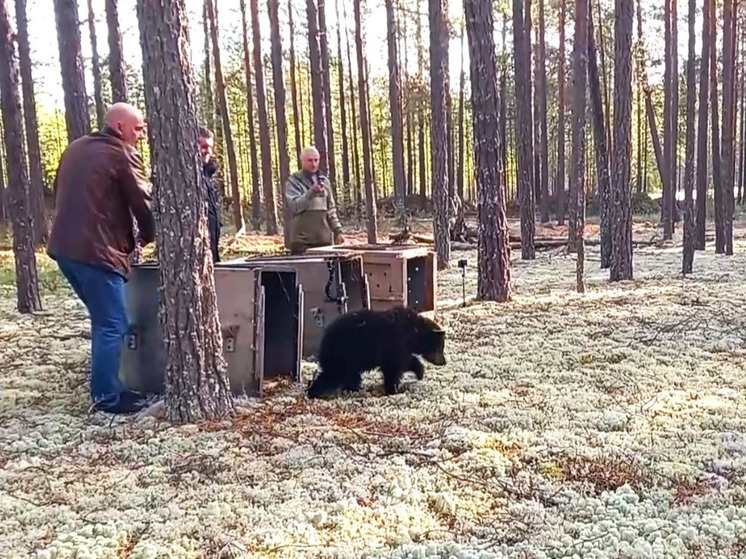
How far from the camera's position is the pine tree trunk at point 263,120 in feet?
55.7

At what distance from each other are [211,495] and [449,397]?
1.82 meters

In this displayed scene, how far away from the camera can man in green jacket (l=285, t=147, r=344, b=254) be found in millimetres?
7000

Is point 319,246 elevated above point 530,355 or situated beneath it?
elevated above

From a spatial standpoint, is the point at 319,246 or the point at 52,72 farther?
the point at 52,72

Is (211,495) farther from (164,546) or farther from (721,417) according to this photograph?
(721,417)

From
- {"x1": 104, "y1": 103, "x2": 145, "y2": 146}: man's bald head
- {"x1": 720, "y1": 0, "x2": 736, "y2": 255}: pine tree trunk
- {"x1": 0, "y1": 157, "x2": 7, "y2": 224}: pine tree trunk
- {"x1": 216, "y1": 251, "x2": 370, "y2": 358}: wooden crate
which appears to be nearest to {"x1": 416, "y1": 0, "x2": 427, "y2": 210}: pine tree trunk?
{"x1": 720, "y1": 0, "x2": 736, "y2": 255}: pine tree trunk

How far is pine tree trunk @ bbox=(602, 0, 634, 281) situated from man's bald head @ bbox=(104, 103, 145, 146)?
23.3 ft

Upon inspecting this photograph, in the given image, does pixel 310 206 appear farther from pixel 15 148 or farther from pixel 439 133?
pixel 439 133

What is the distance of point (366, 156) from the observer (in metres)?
15.8

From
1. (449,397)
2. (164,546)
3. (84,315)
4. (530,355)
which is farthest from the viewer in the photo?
(84,315)

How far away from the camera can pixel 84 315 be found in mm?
8180

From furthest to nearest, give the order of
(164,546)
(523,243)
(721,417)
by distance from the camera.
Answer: (523,243), (721,417), (164,546)

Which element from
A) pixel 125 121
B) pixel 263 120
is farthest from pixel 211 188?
pixel 263 120

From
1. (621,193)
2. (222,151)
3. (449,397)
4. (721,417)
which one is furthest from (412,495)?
(222,151)
